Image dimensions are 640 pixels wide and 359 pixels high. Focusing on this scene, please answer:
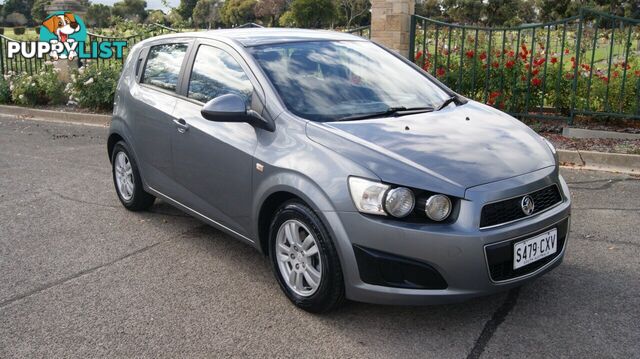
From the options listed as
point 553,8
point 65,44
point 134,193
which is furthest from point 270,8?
point 134,193

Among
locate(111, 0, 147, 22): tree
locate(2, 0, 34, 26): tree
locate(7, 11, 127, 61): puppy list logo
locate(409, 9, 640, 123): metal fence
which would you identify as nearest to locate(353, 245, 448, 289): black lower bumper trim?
locate(409, 9, 640, 123): metal fence

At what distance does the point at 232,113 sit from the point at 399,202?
4.00ft

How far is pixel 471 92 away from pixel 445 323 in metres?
6.55

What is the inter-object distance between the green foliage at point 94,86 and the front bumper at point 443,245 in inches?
392

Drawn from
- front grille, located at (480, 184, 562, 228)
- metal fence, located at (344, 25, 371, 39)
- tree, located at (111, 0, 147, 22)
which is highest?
tree, located at (111, 0, 147, 22)

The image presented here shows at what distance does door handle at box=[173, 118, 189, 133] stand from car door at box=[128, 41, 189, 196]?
7 centimetres

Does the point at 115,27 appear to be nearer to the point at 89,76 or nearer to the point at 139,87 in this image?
the point at 89,76

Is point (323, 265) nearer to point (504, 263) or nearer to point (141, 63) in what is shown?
point (504, 263)

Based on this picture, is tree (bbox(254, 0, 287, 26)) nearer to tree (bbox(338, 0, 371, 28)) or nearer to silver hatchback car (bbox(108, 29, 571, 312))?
tree (bbox(338, 0, 371, 28))

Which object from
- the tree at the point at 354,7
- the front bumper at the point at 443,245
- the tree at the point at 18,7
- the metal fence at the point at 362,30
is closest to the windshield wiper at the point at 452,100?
the front bumper at the point at 443,245

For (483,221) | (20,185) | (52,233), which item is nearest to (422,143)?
(483,221)

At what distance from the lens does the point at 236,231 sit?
403cm

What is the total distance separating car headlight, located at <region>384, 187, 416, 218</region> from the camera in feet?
9.91

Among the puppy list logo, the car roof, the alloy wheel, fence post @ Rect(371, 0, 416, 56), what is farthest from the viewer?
the puppy list logo
